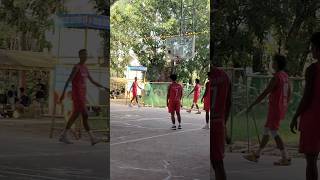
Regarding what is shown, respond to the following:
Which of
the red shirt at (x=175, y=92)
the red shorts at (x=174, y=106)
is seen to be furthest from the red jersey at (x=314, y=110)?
the red shorts at (x=174, y=106)

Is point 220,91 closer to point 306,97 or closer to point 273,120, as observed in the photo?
point 273,120

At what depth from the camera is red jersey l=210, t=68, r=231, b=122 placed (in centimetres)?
425

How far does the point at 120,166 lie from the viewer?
6.62m

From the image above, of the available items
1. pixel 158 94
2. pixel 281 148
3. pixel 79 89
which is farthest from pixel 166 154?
pixel 281 148

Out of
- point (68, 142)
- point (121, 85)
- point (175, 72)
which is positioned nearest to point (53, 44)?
point (68, 142)

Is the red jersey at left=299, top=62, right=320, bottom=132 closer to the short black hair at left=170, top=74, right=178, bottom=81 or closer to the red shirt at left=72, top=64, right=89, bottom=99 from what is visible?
the red shirt at left=72, top=64, right=89, bottom=99

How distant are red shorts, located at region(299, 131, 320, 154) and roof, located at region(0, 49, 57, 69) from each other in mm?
2349

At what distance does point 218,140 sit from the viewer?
429 cm

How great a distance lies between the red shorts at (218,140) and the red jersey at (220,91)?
7 centimetres

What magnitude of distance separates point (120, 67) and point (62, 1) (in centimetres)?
213

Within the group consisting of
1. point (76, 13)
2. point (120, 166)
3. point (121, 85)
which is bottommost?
point (120, 166)

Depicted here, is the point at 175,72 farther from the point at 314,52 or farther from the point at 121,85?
the point at 314,52

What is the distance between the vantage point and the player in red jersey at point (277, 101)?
4.14 metres

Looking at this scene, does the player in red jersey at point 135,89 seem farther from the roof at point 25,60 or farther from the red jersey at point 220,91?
the red jersey at point 220,91
